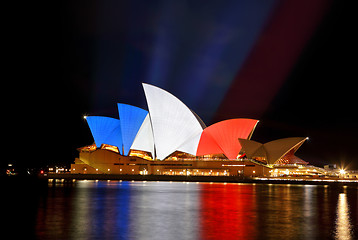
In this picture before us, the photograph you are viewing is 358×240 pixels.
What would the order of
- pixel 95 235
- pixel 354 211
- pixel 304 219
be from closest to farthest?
1. pixel 95 235
2. pixel 304 219
3. pixel 354 211

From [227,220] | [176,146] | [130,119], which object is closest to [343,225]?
[227,220]

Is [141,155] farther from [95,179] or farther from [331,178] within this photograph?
[331,178]

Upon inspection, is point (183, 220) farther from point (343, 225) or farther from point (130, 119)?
point (130, 119)

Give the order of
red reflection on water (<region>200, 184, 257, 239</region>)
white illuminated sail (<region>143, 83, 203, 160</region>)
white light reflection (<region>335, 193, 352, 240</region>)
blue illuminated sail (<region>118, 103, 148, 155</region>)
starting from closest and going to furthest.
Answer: white light reflection (<region>335, 193, 352, 240</region>) < red reflection on water (<region>200, 184, 257, 239</region>) < white illuminated sail (<region>143, 83, 203, 160</region>) < blue illuminated sail (<region>118, 103, 148, 155</region>)

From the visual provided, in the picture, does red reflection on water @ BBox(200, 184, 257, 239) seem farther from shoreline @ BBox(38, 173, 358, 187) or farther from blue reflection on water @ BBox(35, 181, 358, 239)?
shoreline @ BBox(38, 173, 358, 187)

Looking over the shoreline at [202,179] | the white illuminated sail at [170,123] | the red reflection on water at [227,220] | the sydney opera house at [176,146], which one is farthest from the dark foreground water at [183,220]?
the sydney opera house at [176,146]

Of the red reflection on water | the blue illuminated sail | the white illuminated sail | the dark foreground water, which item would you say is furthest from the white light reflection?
the blue illuminated sail

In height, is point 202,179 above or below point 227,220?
above

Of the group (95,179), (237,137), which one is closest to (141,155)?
(95,179)
